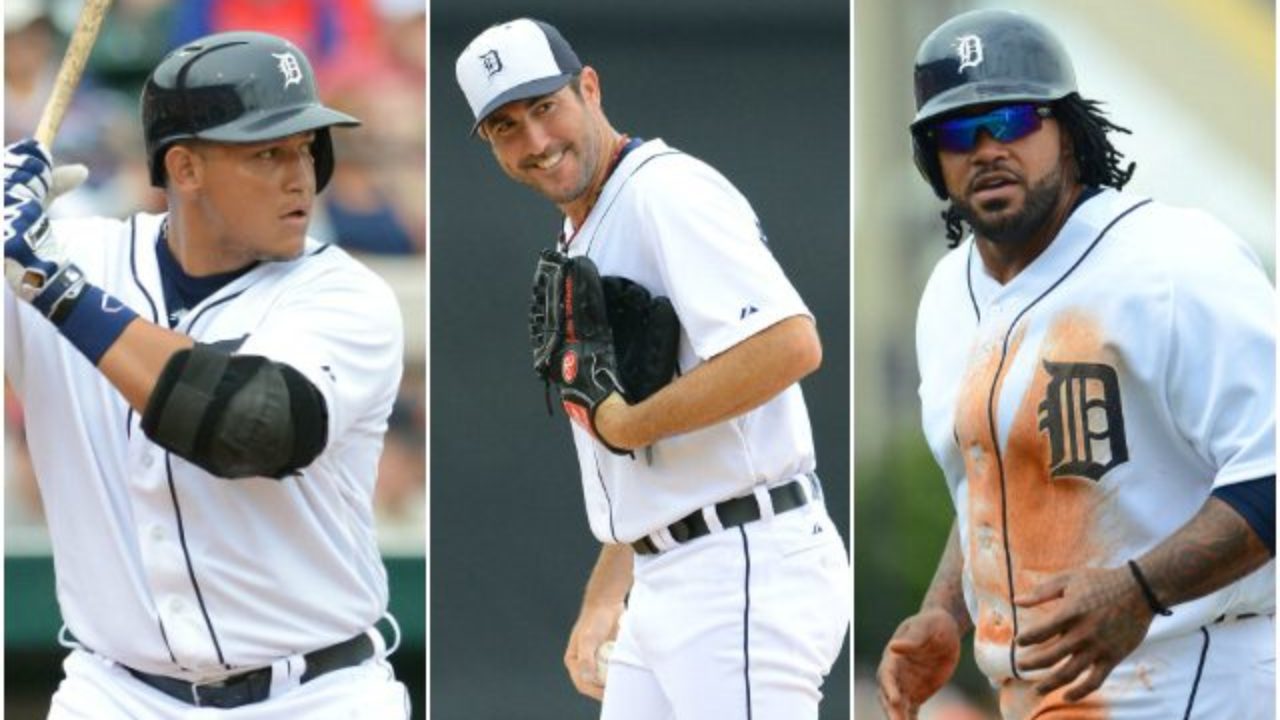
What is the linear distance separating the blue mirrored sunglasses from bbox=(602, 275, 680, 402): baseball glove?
3.03 feet

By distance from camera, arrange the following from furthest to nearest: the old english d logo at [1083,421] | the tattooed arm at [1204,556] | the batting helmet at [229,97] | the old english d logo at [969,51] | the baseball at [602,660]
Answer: the baseball at [602,660], the batting helmet at [229,97], the old english d logo at [969,51], the old english d logo at [1083,421], the tattooed arm at [1204,556]

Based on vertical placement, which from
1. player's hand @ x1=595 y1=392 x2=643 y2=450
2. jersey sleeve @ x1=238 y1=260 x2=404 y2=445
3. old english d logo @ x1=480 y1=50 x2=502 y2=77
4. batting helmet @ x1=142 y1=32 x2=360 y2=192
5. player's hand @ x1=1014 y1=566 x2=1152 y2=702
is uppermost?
old english d logo @ x1=480 y1=50 x2=502 y2=77

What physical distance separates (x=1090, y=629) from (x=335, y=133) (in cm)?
484

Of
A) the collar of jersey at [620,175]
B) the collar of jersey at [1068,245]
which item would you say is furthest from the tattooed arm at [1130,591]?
the collar of jersey at [620,175]

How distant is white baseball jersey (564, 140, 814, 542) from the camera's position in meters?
4.29

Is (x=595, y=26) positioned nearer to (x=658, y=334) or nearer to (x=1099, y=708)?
(x=658, y=334)

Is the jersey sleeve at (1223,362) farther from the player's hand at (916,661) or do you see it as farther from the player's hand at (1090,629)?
the player's hand at (916,661)

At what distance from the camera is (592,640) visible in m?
4.86

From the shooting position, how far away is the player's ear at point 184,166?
3.89 m

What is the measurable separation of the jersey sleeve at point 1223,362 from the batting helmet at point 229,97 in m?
1.44

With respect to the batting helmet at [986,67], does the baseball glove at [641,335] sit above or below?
below

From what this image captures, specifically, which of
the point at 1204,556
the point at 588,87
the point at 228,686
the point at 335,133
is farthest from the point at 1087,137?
the point at 335,133

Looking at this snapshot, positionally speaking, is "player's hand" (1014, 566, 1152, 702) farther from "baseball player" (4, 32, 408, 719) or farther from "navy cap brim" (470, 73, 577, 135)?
"navy cap brim" (470, 73, 577, 135)

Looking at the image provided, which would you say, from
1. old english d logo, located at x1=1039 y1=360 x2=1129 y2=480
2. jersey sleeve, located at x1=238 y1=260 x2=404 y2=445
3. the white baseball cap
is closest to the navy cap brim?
the white baseball cap
